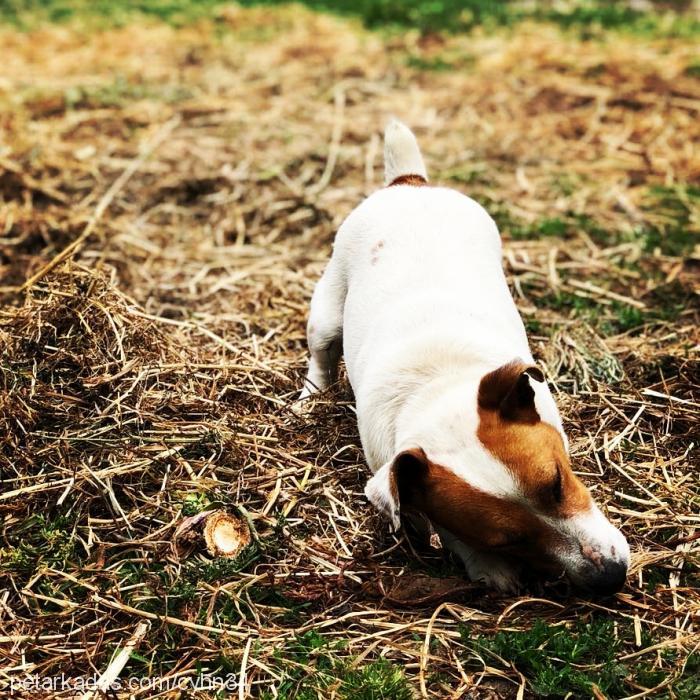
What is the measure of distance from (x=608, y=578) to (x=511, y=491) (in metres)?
0.53

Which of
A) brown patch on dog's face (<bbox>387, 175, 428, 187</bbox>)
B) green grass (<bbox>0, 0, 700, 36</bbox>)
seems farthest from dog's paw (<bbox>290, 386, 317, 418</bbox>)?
green grass (<bbox>0, 0, 700, 36</bbox>)

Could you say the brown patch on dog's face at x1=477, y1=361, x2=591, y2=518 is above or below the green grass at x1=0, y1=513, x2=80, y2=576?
above

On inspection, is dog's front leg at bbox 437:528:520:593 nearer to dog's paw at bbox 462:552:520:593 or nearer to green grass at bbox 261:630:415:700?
dog's paw at bbox 462:552:520:593

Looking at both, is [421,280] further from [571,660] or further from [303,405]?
[571,660]

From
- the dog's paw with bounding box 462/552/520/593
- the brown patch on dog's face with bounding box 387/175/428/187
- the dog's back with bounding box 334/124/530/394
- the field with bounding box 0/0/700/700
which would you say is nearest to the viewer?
the field with bounding box 0/0/700/700

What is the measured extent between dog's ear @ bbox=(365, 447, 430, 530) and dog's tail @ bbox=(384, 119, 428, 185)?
7.22 feet

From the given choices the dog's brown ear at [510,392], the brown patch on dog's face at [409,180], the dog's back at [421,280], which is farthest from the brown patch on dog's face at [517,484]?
the brown patch on dog's face at [409,180]

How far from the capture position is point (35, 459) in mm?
4344

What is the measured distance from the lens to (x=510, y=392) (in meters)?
3.35

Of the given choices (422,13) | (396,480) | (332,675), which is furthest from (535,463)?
(422,13)

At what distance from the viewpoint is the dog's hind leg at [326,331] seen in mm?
4941

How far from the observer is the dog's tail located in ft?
16.8

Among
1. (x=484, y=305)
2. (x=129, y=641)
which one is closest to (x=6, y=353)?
(x=129, y=641)

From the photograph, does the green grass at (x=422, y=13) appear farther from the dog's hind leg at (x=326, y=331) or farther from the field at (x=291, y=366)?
the dog's hind leg at (x=326, y=331)
